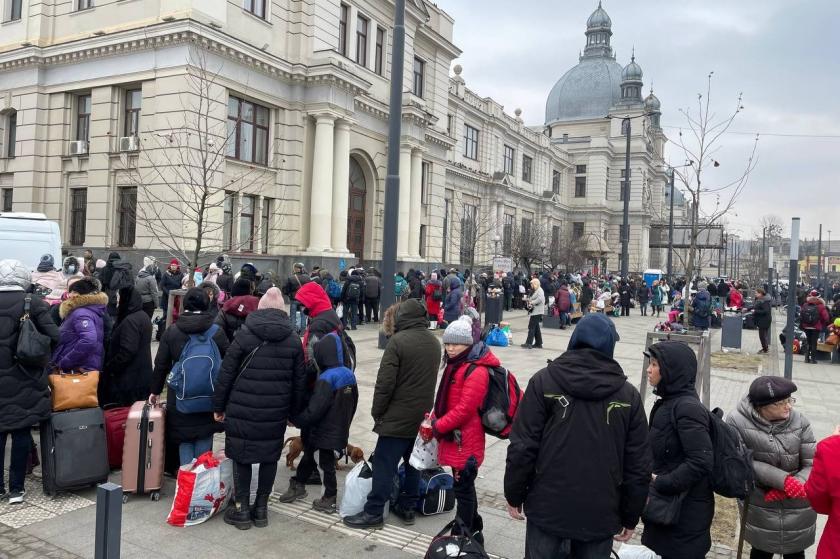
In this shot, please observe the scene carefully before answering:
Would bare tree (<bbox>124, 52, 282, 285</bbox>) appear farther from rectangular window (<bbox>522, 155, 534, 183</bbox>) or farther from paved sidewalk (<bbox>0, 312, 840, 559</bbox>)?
rectangular window (<bbox>522, 155, 534, 183</bbox>)

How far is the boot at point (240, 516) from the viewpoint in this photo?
16.9 feet

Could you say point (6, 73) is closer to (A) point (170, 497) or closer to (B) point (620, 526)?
(A) point (170, 497)

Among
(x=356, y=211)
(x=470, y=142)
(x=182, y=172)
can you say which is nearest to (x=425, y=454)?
(x=182, y=172)

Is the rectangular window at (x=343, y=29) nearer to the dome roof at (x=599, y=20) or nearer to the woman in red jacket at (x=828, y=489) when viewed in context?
the woman in red jacket at (x=828, y=489)

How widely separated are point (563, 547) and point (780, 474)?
5.15 ft

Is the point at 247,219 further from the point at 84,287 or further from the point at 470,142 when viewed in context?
the point at 470,142

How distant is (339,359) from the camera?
18.0 ft

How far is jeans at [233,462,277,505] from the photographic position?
5191mm

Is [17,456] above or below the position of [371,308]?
below

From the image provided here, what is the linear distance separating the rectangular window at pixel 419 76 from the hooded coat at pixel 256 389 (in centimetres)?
2913

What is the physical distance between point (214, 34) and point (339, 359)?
1744 centimetres

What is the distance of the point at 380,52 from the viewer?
1133 inches

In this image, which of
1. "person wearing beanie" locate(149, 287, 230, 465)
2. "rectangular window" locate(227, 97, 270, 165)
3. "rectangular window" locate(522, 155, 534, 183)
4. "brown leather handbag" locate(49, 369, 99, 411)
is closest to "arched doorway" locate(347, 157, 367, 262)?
"rectangular window" locate(227, 97, 270, 165)

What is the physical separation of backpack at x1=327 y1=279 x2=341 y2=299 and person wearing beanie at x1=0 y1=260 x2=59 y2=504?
1185 cm
